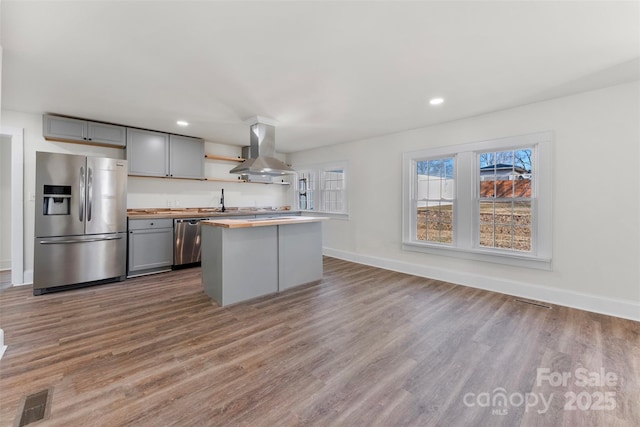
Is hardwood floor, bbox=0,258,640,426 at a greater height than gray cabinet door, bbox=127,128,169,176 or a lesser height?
lesser

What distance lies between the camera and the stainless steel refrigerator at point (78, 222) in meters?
3.45

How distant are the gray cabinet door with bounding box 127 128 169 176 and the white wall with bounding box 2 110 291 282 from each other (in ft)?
1.06

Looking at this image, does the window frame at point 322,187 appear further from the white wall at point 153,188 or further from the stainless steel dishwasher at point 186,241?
the stainless steel dishwasher at point 186,241

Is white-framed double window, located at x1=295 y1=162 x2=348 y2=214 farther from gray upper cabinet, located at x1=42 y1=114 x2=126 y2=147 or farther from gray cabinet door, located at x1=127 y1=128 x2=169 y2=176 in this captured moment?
gray upper cabinet, located at x1=42 y1=114 x2=126 y2=147

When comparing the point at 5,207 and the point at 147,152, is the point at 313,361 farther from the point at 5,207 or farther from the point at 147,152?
the point at 5,207

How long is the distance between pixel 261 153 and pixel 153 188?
8.17 feet

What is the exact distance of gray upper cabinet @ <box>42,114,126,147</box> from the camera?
3.83 meters

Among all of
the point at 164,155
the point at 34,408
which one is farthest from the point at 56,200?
the point at 34,408

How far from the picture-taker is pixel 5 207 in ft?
15.4

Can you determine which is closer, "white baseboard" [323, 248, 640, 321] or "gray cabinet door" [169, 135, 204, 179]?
"white baseboard" [323, 248, 640, 321]

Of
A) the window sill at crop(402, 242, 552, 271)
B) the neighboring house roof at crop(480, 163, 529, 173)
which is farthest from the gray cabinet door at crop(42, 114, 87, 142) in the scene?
the neighboring house roof at crop(480, 163, 529, 173)

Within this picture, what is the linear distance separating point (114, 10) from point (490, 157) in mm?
4391

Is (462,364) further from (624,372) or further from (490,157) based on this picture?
(490,157)

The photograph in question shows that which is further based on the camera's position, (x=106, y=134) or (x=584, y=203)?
(x=106, y=134)
